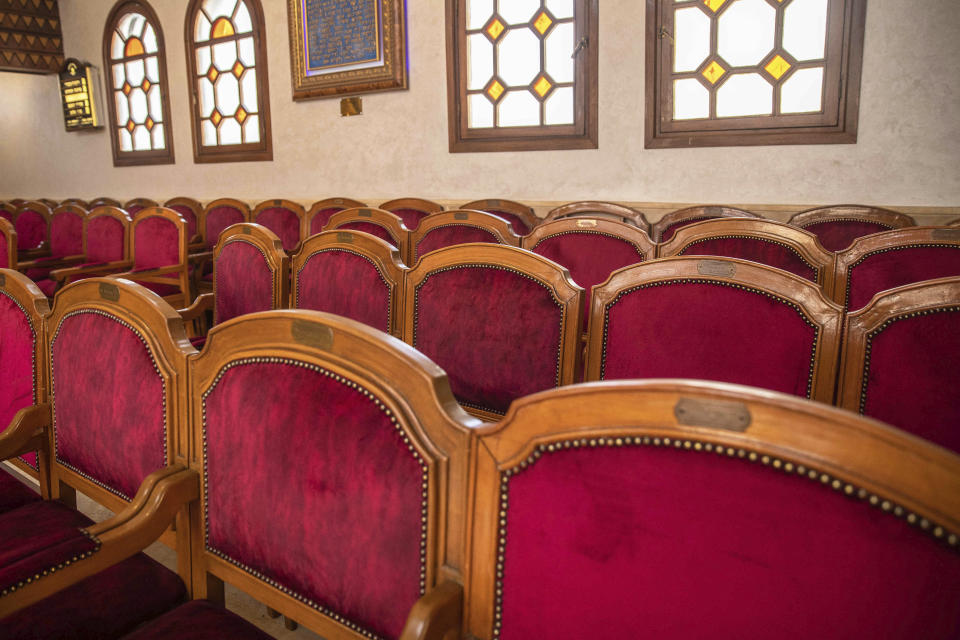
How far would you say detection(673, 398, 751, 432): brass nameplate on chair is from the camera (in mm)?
591

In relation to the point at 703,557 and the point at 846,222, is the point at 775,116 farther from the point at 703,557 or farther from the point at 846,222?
the point at 703,557

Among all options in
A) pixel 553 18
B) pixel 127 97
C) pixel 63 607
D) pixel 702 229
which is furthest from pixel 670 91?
pixel 127 97

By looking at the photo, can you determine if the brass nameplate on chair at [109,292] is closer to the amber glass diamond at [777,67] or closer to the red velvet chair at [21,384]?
the red velvet chair at [21,384]

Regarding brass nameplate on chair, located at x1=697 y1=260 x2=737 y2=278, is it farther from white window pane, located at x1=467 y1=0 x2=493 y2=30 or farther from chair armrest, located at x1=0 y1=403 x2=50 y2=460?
white window pane, located at x1=467 y1=0 x2=493 y2=30

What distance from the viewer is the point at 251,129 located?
555 cm

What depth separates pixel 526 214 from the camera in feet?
12.3

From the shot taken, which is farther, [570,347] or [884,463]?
[570,347]

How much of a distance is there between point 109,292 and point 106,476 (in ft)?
1.17

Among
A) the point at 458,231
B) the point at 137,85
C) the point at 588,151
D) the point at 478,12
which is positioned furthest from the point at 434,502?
the point at 137,85

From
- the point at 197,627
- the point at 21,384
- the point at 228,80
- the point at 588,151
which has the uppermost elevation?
the point at 228,80

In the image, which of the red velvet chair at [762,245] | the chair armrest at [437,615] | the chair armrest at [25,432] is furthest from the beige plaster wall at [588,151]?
the chair armrest at [437,615]

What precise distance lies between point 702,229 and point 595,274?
0.40 meters

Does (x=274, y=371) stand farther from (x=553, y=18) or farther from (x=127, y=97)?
(x=127, y=97)

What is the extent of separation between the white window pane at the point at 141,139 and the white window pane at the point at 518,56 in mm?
4016
